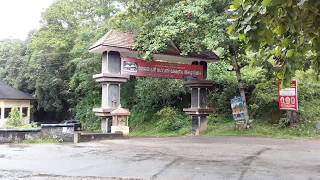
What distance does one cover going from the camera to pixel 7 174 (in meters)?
7.67

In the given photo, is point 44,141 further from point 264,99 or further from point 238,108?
point 264,99

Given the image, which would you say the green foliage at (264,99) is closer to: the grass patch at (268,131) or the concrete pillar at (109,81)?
the grass patch at (268,131)

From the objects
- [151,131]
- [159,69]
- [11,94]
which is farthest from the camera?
[11,94]

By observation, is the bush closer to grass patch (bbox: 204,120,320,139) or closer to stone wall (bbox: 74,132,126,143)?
grass patch (bbox: 204,120,320,139)

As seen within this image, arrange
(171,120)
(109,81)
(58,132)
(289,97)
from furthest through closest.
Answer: (171,120) < (289,97) < (109,81) < (58,132)

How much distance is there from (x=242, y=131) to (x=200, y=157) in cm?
749

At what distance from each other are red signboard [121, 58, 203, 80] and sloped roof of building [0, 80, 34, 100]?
19966mm

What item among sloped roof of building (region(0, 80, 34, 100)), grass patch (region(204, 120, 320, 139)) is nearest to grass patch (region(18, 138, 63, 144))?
grass patch (region(204, 120, 320, 139))

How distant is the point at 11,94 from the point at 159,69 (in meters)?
20.6

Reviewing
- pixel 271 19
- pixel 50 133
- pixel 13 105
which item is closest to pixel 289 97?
pixel 50 133

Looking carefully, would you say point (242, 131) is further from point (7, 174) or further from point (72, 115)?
point (72, 115)

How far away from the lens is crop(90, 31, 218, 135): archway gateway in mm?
15759

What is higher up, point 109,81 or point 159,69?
point 159,69

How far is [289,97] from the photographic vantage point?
16.5 metres
